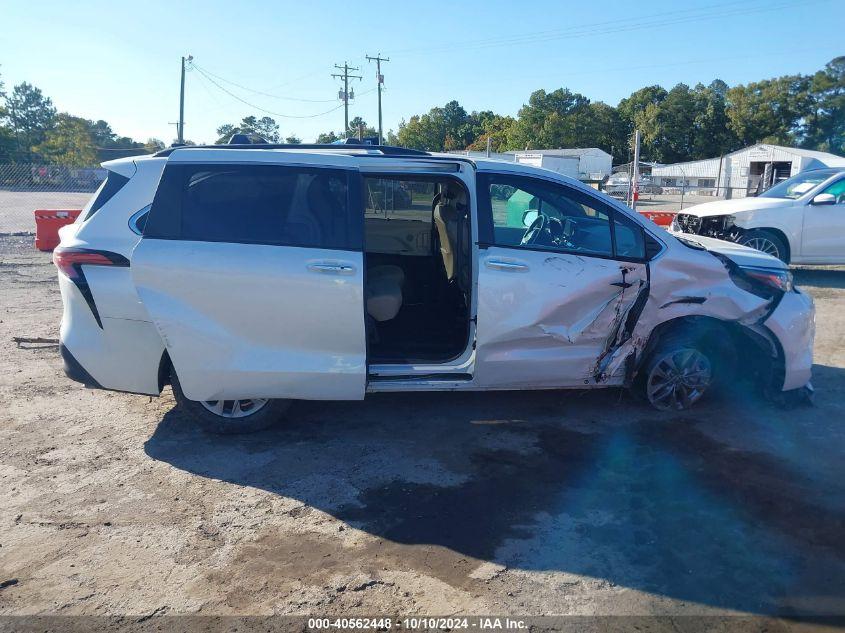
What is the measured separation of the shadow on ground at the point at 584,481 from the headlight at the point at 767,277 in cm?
104

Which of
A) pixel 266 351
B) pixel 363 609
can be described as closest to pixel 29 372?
pixel 266 351

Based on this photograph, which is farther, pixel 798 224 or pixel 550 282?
pixel 798 224

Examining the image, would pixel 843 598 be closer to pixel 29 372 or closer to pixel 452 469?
pixel 452 469

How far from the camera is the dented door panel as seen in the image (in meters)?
4.35

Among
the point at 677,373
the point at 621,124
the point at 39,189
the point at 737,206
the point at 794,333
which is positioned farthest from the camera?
the point at 621,124

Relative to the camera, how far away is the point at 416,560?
3160mm

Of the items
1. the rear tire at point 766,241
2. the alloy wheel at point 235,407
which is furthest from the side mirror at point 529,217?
the rear tire at point 766,241

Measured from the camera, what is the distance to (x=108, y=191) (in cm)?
426

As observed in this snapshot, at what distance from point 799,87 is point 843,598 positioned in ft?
257

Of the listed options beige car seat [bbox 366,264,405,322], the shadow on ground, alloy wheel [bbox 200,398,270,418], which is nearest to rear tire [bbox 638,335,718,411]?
the shadow on ground

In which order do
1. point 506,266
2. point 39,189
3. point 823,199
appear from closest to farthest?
1. point 506,266
2. point 823,199
3. point 39,189

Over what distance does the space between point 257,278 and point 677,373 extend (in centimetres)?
326

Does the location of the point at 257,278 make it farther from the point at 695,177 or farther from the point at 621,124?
the point at 621,124

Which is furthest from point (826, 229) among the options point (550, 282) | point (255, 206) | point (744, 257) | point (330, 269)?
point (255, 206)
